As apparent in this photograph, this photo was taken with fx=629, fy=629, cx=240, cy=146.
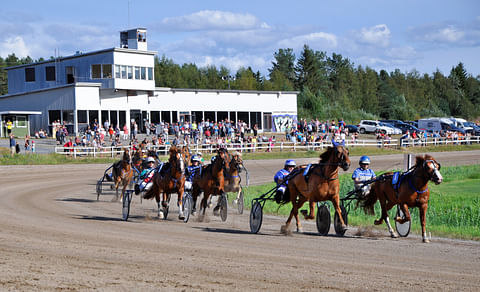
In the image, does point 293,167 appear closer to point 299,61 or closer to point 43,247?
point 43,247

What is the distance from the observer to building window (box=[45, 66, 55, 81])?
54878 mm

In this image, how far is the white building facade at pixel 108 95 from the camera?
48.9m

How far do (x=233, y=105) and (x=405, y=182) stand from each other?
161 feet

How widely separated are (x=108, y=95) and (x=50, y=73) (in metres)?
7.81

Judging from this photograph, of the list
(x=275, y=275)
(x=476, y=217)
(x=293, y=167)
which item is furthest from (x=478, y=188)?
(x=275, y=275)

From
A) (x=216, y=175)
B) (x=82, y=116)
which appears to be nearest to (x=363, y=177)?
(x=216, y=175)

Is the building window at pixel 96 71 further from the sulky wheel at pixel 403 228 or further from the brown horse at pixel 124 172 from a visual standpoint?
the sulky wheel at pixel 403 228

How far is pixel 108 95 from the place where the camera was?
166 ft

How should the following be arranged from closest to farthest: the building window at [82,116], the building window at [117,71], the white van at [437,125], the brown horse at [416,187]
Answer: the brown horse at [416,187], the building window at [82,116], the building window at [117,71], the white van at [437,125]

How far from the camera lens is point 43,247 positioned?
10805 millimetres

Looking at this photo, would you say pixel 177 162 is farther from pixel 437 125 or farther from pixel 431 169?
pixel 437 125

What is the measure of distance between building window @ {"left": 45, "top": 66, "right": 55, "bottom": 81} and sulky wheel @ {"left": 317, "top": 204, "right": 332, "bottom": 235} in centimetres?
4614

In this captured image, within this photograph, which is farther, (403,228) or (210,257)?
(403,228)

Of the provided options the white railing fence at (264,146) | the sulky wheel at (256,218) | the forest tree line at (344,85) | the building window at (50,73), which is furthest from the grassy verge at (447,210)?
the forest tree line at (344,85)
